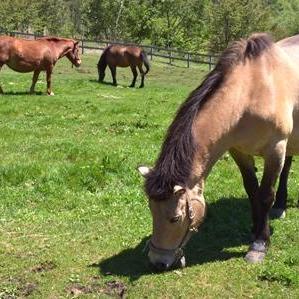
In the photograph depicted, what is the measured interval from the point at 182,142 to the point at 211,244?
169 cm

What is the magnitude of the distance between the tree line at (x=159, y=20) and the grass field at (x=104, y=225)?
49.6m

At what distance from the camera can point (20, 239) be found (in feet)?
21.0

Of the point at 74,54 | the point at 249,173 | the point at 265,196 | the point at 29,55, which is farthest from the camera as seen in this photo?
the point at 74,54

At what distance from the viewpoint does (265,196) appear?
20.0 feet

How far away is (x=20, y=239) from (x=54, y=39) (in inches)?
581

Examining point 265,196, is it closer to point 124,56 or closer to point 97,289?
point 97,289

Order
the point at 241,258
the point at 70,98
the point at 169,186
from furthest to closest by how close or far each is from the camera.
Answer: the point at 70,98
the point at 241,258
the point at 169,186

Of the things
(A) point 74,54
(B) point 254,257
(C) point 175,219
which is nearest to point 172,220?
(C) point 175,219

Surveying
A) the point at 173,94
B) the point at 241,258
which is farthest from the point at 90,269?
the point at 173,94

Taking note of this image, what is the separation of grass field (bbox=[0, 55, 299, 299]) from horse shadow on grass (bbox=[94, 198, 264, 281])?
0.01 meters

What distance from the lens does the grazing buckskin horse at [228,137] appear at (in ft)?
16.9

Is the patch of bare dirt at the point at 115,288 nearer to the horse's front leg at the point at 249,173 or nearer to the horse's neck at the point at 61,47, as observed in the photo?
the horse's front leg at the point at 249,173

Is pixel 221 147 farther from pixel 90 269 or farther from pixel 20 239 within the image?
pixel 20 239

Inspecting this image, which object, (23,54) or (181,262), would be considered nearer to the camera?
(181,262)
